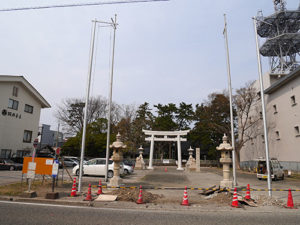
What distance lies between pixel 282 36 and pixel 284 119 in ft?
45.3

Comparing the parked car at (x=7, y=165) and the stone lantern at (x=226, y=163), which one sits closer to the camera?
the stone lantern at (x=226, y=163)

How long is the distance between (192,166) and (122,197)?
23862 mm

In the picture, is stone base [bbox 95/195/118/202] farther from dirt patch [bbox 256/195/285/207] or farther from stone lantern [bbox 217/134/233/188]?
stone lantern [bbox 217/134/233/188]

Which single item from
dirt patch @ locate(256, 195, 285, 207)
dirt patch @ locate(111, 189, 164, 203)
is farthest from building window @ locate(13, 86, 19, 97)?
dirt patch @ locate(256, 195, 285, 207)

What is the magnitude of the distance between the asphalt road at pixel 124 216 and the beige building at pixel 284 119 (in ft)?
67.6

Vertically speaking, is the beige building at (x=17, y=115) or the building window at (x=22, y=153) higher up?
the beige building at (x=17, y=115)

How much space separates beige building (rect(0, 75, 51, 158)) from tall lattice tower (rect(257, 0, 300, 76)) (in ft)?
114

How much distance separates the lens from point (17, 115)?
2819cm

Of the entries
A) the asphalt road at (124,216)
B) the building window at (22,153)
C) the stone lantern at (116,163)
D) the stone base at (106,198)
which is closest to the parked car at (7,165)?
the building window at (22,153)

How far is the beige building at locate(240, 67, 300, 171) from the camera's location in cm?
2456

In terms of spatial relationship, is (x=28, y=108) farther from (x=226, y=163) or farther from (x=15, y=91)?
(x=226, y=163)

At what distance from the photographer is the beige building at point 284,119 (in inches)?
967

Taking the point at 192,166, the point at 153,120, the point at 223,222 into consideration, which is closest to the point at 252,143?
the point at 192,166

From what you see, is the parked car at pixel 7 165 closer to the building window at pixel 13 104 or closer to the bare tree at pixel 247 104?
the building window at pixel 13 104
